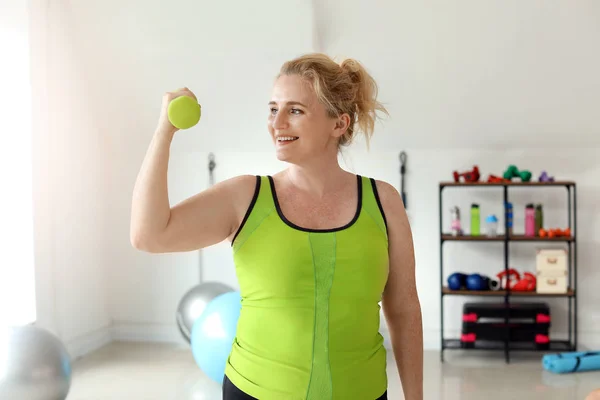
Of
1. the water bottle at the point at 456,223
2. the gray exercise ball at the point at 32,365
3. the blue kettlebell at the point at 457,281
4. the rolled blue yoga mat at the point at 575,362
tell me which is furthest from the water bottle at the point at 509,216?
the gray exercise ball at the point at 32,365

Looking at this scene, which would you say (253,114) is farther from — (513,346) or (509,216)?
Result: (513,346)

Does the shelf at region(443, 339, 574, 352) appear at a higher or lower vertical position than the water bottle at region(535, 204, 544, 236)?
lower

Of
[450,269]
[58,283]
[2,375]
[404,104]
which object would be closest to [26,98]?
[58,283]

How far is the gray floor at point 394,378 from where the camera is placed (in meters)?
3.98

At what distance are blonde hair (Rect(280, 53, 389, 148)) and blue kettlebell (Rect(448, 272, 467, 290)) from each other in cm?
348

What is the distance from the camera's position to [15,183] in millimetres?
4234

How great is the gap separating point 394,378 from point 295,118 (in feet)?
10.7

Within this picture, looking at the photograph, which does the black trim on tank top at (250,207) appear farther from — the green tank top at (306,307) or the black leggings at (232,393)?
the black leggings at (232,393)

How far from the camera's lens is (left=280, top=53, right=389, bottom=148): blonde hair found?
132cm

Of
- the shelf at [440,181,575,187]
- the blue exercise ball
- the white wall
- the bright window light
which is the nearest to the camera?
the blue exercise ball

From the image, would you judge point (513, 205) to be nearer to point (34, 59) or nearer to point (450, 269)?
point (450, 269)

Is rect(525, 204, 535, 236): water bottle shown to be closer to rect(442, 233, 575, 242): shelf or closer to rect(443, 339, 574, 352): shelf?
rect(442, 233, 575, 242): shelf

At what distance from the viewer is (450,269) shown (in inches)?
202

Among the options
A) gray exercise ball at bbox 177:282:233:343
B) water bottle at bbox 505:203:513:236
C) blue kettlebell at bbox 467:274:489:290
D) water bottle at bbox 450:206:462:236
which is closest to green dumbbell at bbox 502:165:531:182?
water bottle at bbox 505:203:513:236
